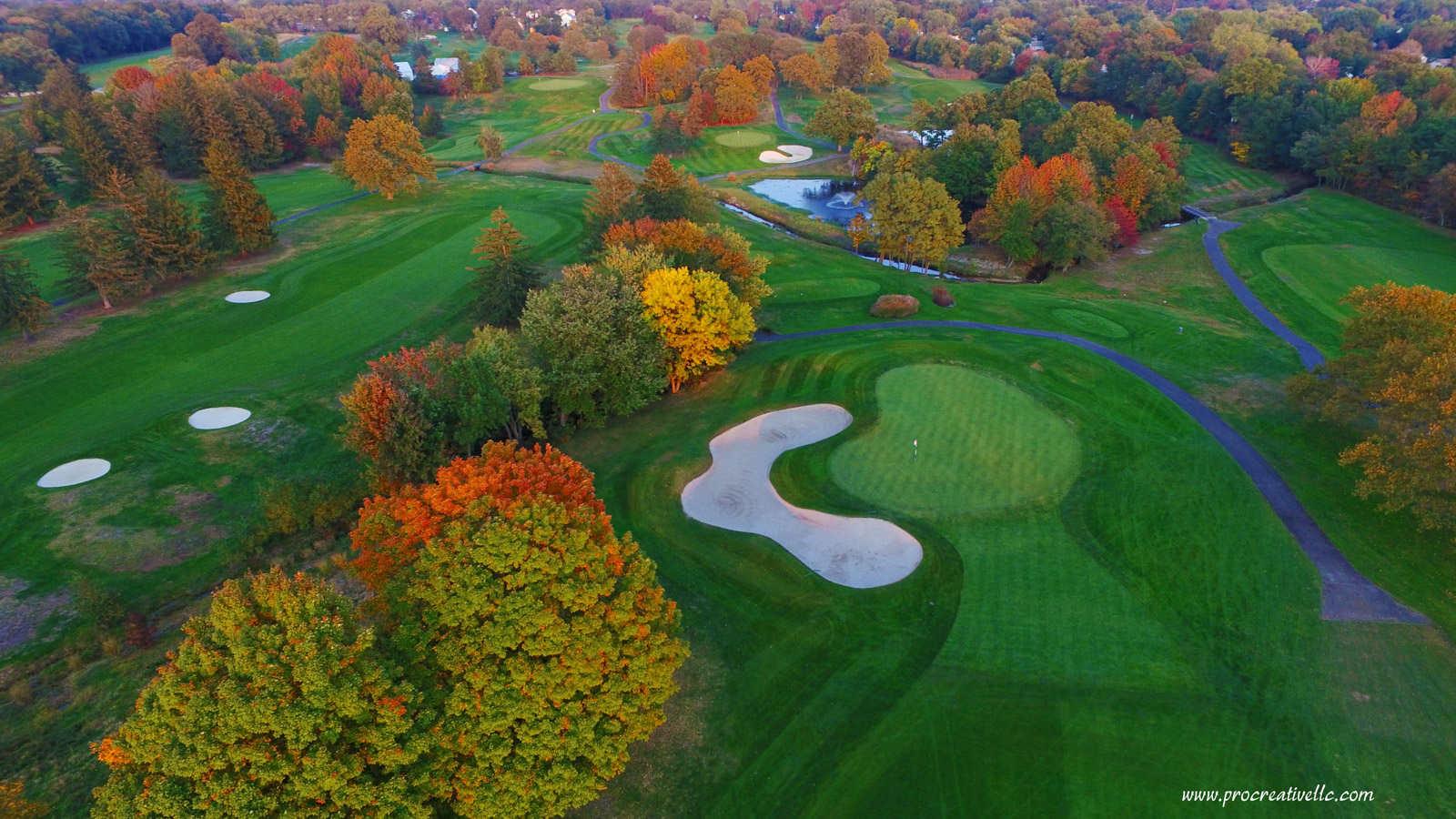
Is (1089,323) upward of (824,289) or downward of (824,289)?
downward

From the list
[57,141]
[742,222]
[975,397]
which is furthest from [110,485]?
[57,141]

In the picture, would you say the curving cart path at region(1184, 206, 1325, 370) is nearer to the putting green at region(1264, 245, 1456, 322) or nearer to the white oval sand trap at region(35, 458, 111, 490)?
the putting green at region(1264, 245, 1456, 322)

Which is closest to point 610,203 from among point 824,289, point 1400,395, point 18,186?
point 824,289

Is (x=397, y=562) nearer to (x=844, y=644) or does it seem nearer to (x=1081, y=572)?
(x=844, y=644)

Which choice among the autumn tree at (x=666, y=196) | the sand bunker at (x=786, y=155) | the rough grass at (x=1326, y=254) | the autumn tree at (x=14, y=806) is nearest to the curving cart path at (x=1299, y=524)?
the rough grass at (x=1326, y=254)

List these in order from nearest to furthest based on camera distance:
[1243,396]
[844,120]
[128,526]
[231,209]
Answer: [128,526] < [1243,396] < [231,209] < [844,120]

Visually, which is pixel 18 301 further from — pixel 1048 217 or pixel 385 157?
pixel 1048 217

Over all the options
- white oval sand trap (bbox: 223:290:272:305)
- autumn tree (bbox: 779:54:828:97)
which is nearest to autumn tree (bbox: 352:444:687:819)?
white oval sand trap (bbox: 223:290:272:305)

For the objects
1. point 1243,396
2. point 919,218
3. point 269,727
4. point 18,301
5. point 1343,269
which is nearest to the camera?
point 269,727

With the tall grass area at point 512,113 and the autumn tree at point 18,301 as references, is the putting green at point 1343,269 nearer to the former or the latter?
the autumn tree at point 18,301
